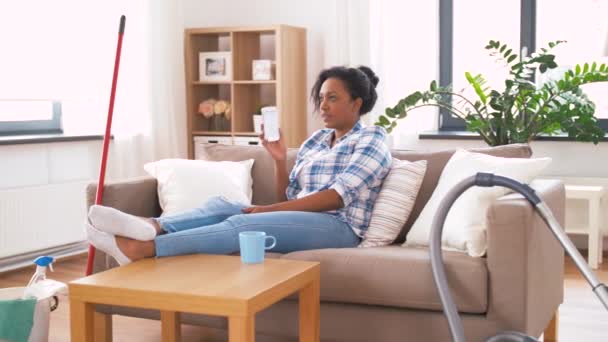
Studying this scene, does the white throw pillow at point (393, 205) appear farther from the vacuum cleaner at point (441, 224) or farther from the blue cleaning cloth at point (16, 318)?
the blue cleaning cloth at point (16, 318)

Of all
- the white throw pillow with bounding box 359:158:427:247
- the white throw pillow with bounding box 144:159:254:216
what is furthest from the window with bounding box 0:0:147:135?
the white throw pillow with bounding box 359:158:427:247

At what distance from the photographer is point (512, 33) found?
5207 millimetres

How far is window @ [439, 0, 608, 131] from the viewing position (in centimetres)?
504

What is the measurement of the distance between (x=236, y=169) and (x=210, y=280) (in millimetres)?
1185

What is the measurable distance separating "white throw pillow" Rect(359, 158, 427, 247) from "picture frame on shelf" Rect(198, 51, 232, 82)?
2.53 m

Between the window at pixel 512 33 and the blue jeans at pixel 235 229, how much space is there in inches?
101

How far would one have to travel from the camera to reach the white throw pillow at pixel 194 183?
321 cm

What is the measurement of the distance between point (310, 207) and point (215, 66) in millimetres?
2636

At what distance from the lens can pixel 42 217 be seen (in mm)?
4508

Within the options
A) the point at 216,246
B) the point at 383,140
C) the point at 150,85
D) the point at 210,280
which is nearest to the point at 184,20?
the point at 150,85

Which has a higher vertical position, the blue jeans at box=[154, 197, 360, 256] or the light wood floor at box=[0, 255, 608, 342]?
the blue jeans at box=[154, 197, 360, 256]

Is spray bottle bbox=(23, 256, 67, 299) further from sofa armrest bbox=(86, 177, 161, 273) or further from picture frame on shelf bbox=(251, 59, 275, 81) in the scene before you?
picture frame on shelf bbox=(251, 59, 275, 81)

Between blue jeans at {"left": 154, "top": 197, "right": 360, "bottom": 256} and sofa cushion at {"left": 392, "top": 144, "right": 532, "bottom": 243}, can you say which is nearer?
blue jeans at {"left": 154, "top": 197, "right": 360, "bottom": 256}

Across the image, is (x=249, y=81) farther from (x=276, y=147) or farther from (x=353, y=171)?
(x=353, y=171)
